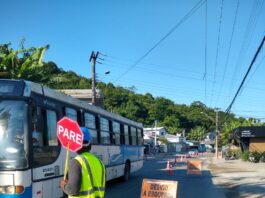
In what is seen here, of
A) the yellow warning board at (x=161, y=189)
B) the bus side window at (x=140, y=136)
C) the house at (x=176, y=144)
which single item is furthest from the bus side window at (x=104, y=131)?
the house at (x=176, y=144)

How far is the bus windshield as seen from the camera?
369 inches

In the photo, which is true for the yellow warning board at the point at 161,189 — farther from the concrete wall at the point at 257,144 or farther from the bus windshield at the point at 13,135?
the concrete wall at the point at 257,144

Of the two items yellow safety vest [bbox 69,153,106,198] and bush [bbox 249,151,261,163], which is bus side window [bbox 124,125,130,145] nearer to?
yellow safety vest [bbox 69,153,106,198]

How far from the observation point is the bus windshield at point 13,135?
938 centimetres

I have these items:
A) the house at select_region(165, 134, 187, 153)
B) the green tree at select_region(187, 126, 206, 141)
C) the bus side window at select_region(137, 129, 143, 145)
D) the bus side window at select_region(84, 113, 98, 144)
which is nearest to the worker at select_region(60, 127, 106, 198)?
the bus side window at select_region(84, 113, 98, 144)

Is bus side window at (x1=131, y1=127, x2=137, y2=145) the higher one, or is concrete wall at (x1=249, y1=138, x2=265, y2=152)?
bus side window at (x1=131, y1=127, x2=137, y2=145)

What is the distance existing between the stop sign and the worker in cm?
27

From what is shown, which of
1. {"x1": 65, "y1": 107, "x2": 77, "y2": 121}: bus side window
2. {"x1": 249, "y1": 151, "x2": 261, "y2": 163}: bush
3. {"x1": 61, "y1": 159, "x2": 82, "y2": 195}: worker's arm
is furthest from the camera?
{"x1": 249, "y1": 151, "x2": 261, "y2": 163}: bush

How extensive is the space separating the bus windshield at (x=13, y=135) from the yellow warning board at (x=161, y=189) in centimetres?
366

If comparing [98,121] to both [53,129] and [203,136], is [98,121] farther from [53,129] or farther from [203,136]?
[203,136]

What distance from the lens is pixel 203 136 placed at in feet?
498

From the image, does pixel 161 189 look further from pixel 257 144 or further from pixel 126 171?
pixel 257 144

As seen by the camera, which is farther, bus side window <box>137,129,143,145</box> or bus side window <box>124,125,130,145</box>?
bus side window <box>137,129,143,145</box>

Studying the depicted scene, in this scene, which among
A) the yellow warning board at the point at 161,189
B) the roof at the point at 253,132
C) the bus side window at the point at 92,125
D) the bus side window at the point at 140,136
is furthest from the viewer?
the roof at the point at 253,132
